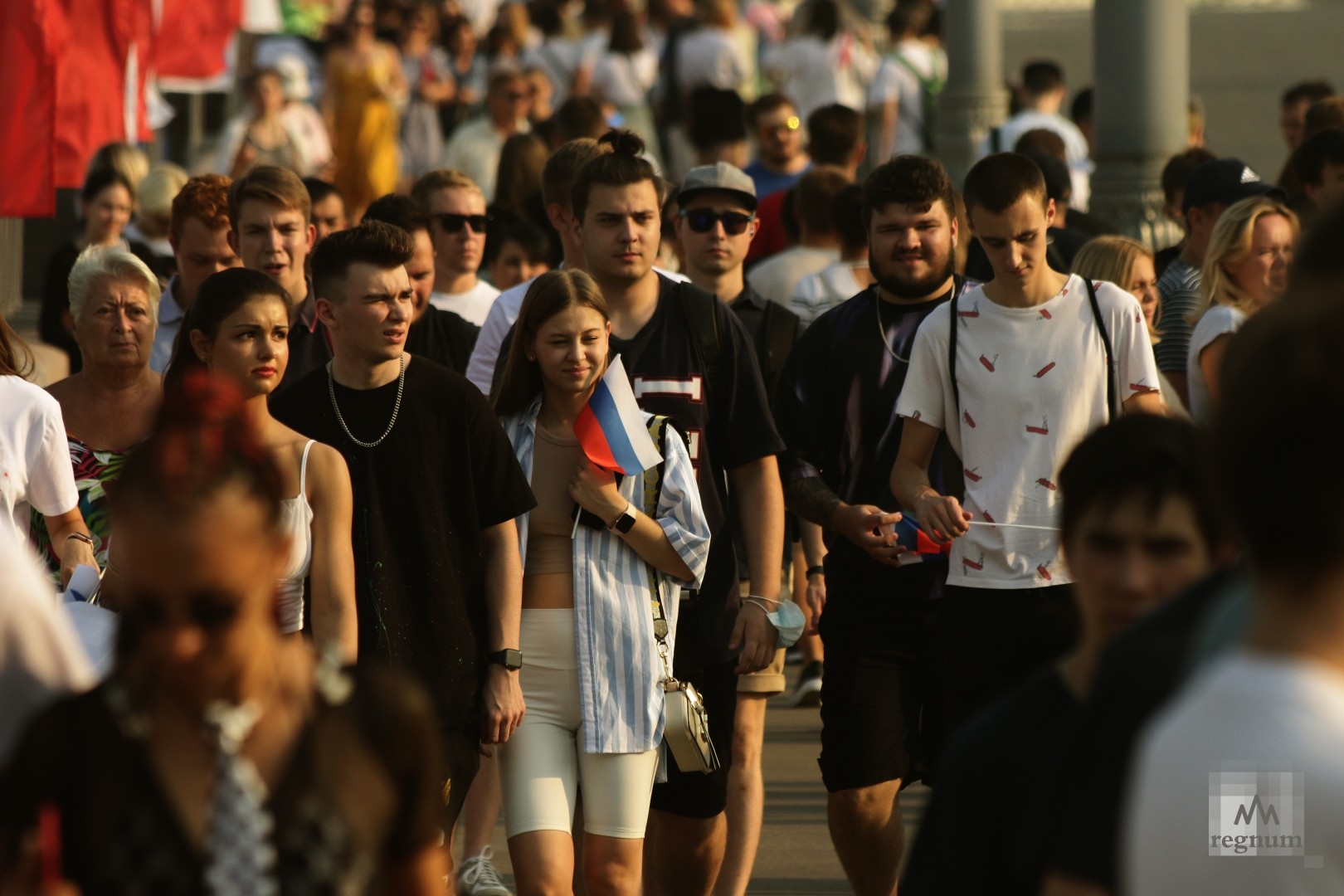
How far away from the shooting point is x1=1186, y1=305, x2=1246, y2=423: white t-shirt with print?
6215 millimetres

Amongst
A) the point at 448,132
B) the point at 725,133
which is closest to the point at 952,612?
the point at 725,133

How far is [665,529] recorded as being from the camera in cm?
566

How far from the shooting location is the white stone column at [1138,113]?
11781mm

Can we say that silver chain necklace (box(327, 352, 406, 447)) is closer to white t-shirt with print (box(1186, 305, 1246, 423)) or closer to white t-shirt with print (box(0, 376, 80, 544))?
white t-shirt with print (box(0, 376, 80, 544))

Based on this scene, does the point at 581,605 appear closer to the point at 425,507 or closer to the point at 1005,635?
the point at 425,507

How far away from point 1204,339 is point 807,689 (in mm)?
3722

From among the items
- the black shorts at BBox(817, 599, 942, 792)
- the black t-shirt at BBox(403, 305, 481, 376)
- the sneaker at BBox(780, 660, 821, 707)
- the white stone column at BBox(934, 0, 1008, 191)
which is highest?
the white stone column at BBox(934, 0, 1008, 191)

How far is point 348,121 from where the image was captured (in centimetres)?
1554

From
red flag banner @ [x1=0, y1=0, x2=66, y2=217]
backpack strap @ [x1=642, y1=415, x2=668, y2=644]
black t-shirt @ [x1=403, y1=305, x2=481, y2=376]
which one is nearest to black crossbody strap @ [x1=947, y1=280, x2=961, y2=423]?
backpack strap @ [x1=642, y1=415, x2=668, y2=644]

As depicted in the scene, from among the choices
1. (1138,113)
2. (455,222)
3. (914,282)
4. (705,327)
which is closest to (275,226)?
(455,222)

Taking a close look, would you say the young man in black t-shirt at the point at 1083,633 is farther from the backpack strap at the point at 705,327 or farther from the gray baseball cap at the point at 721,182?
the gray baseball cap at the point at 721,182

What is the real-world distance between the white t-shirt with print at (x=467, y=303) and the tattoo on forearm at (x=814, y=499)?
244cm

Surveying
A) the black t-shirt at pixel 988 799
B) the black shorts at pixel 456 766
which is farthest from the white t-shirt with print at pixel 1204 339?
the black t-shirt at pixel 988 799

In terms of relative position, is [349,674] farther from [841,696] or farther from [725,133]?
[725,133]
